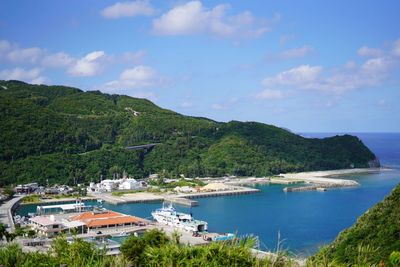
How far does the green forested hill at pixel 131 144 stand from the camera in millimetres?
41875

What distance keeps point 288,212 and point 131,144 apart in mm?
27548

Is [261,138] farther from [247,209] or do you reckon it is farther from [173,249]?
[173,249]

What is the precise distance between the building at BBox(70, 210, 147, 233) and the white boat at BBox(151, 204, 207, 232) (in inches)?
48.4

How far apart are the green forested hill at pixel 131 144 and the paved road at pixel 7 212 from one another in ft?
23.6

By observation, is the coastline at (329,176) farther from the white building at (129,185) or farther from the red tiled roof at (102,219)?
the red tiled roof at (102,219)

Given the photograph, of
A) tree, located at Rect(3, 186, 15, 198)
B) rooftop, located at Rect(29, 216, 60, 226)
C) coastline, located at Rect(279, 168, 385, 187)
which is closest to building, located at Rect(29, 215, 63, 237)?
rooftop, located at Rect(29, 216, 60, 226)

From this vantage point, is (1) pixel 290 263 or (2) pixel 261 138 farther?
(2) pixel 261 138

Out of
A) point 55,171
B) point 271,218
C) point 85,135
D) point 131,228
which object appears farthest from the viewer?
point 85,135

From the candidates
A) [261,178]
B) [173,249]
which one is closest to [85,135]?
[261,178]

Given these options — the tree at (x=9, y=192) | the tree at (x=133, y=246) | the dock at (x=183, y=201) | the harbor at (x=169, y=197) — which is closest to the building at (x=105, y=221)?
the dock at (x=183, y=201)

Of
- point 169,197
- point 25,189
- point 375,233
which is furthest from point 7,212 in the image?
point 375,233

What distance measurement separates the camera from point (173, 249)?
251 inches

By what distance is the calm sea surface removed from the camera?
2220 centimetres

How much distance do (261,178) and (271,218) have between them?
18946mm
